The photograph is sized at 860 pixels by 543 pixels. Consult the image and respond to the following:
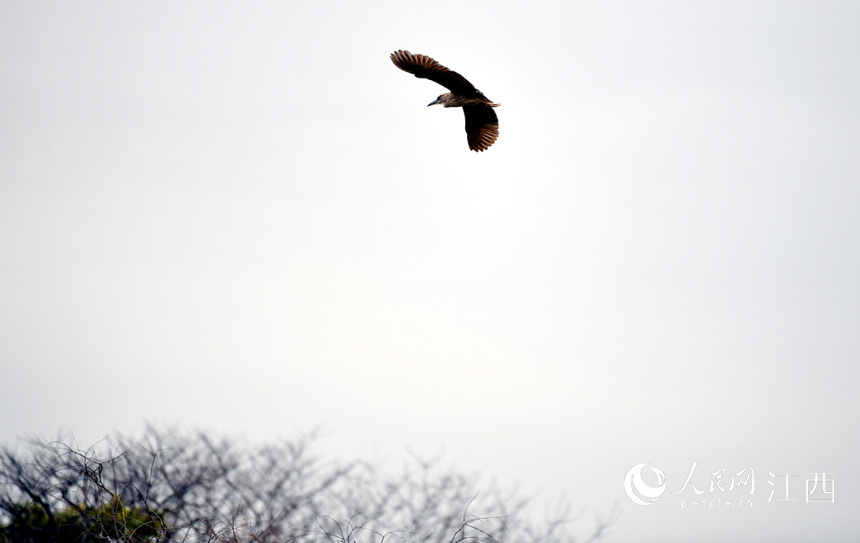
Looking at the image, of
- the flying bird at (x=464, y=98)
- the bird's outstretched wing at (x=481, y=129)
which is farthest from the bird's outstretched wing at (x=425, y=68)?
the bird's outstretched wing at (x=481, y=129)

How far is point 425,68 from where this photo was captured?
37.1ft

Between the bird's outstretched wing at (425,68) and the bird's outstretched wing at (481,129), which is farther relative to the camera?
the bird's outstretched wing at (481,129)

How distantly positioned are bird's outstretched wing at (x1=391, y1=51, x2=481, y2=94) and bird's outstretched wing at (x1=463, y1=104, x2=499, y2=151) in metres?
1.30

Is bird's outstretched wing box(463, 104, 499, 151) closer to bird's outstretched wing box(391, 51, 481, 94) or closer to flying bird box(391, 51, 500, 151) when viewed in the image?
flying bird box(391, 51, 500, 151)

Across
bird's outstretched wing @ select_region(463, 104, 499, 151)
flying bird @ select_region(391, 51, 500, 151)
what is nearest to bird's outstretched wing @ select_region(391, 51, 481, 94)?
flying bird @ select_region(391, 51, 500, 151)

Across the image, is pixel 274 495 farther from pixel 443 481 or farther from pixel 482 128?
pixel 482 128

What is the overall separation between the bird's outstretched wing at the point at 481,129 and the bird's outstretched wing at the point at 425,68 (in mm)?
1295

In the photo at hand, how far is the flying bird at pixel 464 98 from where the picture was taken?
11.2 meters

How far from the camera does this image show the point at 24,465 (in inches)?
425

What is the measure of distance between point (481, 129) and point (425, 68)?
6.08ft

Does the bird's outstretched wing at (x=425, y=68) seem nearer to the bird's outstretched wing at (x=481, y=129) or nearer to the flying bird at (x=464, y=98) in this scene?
the flying bird at (x=464, y=98)

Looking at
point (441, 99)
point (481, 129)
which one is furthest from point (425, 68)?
point (481, 129)

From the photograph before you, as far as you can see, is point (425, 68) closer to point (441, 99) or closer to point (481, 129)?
point (441, 99)

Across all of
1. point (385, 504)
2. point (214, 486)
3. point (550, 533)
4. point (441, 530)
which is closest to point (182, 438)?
point (214, 486)
